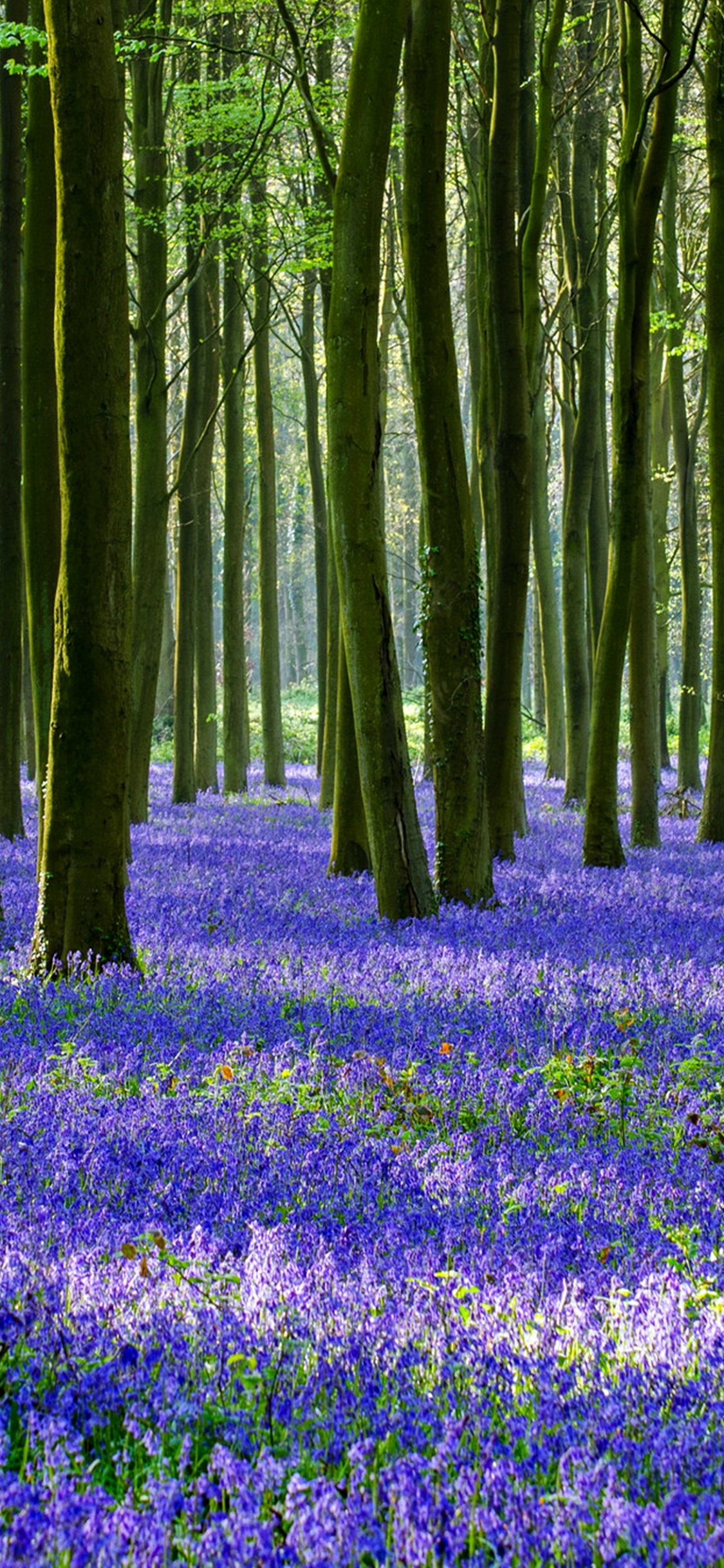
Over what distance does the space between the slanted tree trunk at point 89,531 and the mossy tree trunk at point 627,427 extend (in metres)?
6.10

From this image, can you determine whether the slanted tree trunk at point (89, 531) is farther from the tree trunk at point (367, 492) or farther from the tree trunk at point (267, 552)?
the tree trunk at point (267, 552)

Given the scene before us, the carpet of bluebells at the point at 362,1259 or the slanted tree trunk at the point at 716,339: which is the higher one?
the slanted tree trunk at the point at 716,339

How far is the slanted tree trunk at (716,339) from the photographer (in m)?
13.6

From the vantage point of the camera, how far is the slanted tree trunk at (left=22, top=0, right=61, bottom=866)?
871 cm

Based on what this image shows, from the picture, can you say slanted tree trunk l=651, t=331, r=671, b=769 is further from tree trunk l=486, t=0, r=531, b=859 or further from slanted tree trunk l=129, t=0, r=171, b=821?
tree trunk l=486, t=0, r=531, b=859

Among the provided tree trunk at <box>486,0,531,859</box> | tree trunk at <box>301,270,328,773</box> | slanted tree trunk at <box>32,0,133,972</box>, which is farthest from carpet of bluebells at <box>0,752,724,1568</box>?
tree trunk at <box>301,270,328,773</box>

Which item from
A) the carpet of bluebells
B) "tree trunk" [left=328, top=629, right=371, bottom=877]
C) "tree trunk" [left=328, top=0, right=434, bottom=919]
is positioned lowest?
the carpet of bluebells

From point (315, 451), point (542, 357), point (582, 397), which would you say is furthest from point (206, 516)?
point (582, 397)

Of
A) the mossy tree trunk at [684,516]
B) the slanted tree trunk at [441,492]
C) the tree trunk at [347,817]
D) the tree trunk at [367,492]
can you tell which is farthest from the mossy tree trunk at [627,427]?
the mossy tree trunk at [684,516]

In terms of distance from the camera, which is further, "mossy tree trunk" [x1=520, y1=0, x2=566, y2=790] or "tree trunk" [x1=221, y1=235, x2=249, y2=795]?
"tree trunk" [x1=221, y1=235, x2=249, y2=795]

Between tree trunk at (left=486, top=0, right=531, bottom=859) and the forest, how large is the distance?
39mm

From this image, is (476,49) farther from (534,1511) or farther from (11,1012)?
(534,1511)

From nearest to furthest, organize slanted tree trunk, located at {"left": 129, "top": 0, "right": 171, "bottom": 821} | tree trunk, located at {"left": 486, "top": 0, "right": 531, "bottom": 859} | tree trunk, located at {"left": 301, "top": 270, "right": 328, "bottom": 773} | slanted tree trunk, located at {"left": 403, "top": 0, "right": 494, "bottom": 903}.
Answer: slanted tree trunk, located at {"left": 403, "top": 0, "right": 494, "bottom": 903} → tree trunk, located at {"left": 486, "top": 0, "right": 531, "bottom": 859} → slanted tree trunk, located at {"left": 129, "top": 0, "right": 171, "bottom": 821} → tree trunk, located at {"left": 301, "top": 270, "right": 328, "bottom": 773}

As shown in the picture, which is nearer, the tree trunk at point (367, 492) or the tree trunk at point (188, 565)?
the tree trunk at point (367, 492)
